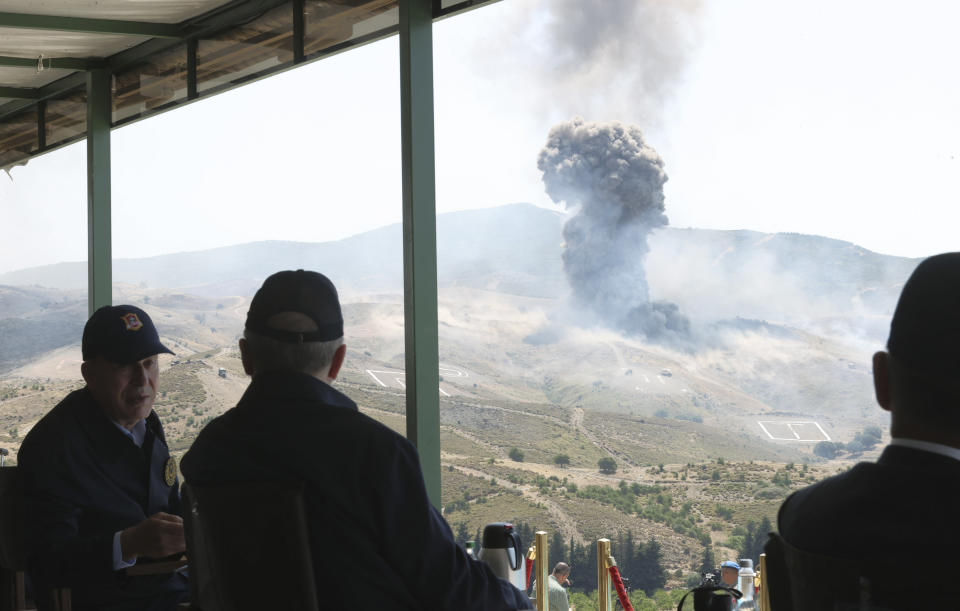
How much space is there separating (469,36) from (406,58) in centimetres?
3189

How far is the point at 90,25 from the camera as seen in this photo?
3402 millimetres

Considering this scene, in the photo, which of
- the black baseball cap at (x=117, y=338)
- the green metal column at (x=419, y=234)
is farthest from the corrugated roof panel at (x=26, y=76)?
the black baseball cap at (x=117, y=338)

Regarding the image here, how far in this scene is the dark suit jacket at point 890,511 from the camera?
89 centimetres

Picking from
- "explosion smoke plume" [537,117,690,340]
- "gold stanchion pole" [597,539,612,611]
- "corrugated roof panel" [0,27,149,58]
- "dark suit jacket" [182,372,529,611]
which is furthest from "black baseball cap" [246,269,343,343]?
"explosion smoke plume" [537,117,690,340]

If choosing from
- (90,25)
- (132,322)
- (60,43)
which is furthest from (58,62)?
(132,322)

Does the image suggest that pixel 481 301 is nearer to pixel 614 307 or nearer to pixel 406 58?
pixel 614 307

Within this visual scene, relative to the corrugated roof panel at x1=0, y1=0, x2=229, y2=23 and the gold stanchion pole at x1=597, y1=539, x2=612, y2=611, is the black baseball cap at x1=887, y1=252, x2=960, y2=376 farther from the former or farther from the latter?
the corrugated roof panel at x1=0, y1=0, x2=229, y2=23

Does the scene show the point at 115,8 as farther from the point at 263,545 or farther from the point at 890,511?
the point at 890,511

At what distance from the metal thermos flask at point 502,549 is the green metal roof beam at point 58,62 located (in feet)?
11.3

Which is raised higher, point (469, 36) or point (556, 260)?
point (469, 36)

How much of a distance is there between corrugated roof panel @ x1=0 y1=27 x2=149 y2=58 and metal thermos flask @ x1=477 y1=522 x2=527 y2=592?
114 inches

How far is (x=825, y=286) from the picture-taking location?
27969 millimetres

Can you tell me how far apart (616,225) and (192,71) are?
2783cm

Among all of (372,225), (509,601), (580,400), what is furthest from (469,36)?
(509,601)
